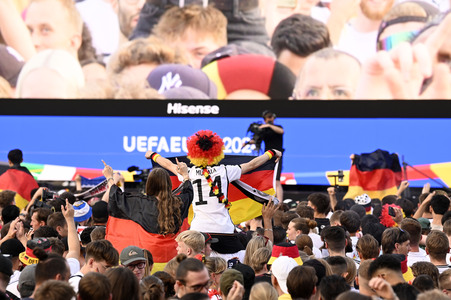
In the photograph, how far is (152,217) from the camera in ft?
22.3

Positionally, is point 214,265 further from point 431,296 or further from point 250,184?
point 250,184

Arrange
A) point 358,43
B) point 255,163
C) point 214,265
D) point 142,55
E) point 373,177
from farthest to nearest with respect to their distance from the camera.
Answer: point 142,55 → point 358,43 → point 373,177 → point 255,163 → point 214,265

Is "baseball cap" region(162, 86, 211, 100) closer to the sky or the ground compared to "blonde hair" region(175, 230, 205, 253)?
closer to the ground

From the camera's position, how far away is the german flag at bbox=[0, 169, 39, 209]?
11500 millimetres

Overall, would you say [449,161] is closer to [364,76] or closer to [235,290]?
[364,76]

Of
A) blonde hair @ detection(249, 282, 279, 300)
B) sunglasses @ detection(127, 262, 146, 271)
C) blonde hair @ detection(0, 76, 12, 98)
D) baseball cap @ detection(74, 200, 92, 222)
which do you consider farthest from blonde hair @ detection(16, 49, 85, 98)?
blonde hair @ detection(249, 282, 279, 300)

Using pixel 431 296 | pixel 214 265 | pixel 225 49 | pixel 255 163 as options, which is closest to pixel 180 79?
pixel 225 49

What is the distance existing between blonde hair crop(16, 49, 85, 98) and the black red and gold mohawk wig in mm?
10289

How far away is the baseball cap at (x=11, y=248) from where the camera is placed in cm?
632

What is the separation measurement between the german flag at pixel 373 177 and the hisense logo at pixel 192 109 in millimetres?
3740

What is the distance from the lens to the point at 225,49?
16.5m

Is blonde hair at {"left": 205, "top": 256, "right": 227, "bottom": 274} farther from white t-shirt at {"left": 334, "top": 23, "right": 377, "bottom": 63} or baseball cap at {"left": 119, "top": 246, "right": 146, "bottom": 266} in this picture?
white t-shirt at {"left": 334, "top": 23, "right": 377, "bottom": 63}

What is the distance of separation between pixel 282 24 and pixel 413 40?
2691mm

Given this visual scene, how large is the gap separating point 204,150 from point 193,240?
1533 mm
